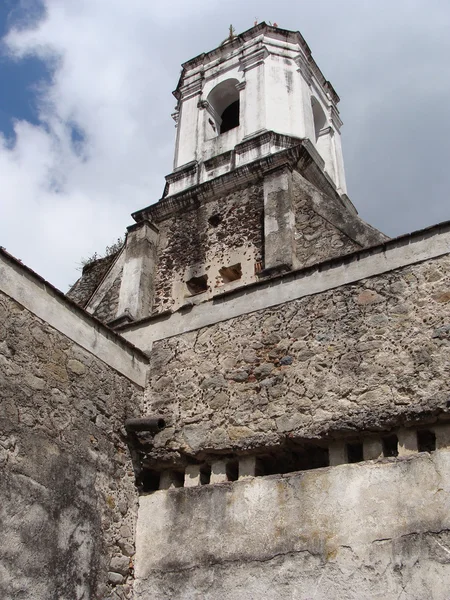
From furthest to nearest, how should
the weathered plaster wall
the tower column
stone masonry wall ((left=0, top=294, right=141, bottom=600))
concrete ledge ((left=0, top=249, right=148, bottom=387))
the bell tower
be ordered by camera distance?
the bell tower → the tower column → concrete ledge ((left=0, top=249, right=148, bottom=387)) → stone masonry wall ((left=0, top=294, right=141, bottom=600)) → the weathered plaster wall

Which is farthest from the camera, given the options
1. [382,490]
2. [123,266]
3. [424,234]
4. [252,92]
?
[252,92]

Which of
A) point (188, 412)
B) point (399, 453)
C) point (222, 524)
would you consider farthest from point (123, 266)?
point (399, 453)

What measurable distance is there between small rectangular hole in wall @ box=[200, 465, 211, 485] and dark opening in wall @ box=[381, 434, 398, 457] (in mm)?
1628

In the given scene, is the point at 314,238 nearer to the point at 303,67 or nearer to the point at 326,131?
the point at 303,67

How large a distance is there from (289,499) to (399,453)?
3.09 ft

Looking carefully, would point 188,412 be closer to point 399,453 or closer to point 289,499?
point 289,499

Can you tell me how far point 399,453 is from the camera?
5098 millimetres

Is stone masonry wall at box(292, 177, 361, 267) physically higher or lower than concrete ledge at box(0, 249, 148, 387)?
higher

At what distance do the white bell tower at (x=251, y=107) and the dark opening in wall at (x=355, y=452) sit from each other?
18.5ft

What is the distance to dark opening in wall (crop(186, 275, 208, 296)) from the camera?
873 cm

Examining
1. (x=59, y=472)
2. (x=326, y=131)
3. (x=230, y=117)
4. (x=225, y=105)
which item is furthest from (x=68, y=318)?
(x=326, y=131)

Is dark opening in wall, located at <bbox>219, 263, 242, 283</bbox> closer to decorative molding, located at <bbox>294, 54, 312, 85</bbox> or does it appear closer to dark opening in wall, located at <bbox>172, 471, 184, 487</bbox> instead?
dark opening in wall, located at <bbox>172, 471, 184, 487</bbox>

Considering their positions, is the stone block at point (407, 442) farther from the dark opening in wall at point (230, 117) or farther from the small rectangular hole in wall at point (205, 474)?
the dark opening in wall at point (230, 117)

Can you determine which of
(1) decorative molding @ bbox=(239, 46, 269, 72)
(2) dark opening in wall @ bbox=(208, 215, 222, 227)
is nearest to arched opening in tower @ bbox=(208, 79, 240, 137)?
(1) decorative molding @ bbox=(239, 46, 269, 72)
